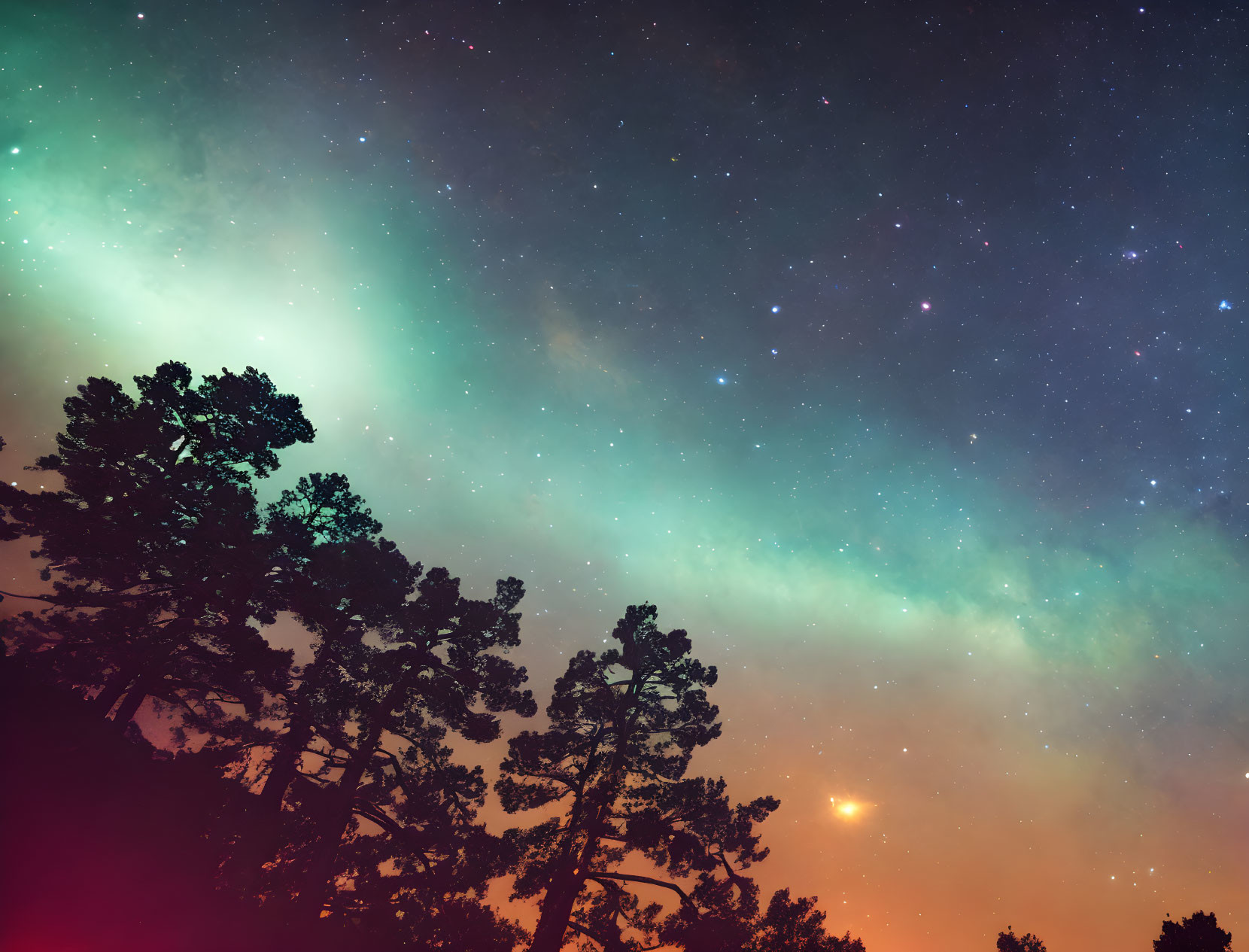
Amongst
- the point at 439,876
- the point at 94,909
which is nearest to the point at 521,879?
the point at 439,876

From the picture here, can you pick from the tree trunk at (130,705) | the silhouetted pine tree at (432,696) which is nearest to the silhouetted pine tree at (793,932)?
the silhouetted pine tree at (432,696)

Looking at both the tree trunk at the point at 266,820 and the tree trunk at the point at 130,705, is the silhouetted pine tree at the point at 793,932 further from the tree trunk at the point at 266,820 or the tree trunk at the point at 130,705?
the tree trunk at the point at 130,705

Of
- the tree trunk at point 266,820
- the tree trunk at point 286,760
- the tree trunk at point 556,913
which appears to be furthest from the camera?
the tree trunk at point 286,760

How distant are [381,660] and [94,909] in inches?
324

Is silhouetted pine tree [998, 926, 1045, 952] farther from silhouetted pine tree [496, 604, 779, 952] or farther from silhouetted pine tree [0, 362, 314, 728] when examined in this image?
silhouetted pine tree [0, 362, 314, 728]

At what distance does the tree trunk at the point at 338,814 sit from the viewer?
16.0 meters

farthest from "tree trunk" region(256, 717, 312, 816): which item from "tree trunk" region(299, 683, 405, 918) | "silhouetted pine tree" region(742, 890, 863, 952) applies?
"silhouetted pine tree" region(742, 890, 863, 952)

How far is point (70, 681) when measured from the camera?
60.9ft

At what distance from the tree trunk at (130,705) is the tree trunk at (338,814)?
7.59m

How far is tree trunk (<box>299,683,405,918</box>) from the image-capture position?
15953mm

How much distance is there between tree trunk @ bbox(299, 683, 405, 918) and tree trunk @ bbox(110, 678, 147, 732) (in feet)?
24.9

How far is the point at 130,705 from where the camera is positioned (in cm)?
1848

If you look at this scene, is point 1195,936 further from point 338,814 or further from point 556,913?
point 338,814

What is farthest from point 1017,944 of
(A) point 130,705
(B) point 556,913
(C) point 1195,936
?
(A) point 130,705
